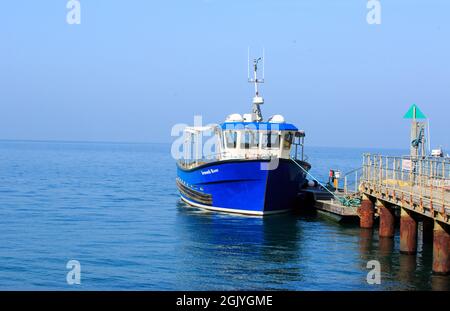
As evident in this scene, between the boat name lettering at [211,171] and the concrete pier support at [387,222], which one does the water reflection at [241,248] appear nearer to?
the boat name lettering at [211,171]

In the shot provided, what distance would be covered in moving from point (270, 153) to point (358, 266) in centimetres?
1476

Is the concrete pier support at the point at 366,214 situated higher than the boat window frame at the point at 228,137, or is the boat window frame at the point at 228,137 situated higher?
the boat window frame at the point at 228,137

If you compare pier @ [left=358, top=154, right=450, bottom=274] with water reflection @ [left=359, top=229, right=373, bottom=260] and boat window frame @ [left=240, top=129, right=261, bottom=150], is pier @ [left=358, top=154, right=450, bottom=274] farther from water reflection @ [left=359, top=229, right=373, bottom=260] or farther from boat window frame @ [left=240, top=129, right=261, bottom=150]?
boat window frame @ [left=240, top=129, right=261, bottom=150]

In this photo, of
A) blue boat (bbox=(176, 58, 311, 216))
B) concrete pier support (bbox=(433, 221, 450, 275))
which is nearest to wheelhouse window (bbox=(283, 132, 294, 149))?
blue boat (bbox=(176, 58, 311, 216))

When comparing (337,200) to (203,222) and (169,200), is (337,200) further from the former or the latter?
(169,200)

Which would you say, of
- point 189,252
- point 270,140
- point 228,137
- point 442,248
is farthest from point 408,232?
point 228,137

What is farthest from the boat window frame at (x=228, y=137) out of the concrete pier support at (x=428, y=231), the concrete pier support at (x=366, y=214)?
the concrete pier support at (x=428, y=231)

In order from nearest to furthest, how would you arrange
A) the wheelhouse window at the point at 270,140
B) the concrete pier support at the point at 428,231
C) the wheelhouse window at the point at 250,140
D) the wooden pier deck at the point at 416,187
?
the wooden pier deck at the point at 416,187 → the concrete pier support at the point at 428,231 → the wheelhouse window at the point at 270,140 → the wheelhouse window at the point at 250,140

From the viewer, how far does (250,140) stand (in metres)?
39.1

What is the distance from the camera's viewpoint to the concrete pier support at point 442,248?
21.6 meters

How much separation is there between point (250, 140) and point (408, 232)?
48.9 feet

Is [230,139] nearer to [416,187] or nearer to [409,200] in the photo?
[416,187]

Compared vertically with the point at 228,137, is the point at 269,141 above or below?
below
